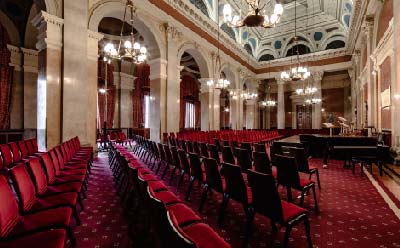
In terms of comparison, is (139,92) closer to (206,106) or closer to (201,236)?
(206,106)

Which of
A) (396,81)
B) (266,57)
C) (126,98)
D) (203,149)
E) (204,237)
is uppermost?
(266,57)

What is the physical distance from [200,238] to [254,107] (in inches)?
779

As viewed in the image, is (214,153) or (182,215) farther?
(214,153)

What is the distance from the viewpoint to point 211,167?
320 centimetres

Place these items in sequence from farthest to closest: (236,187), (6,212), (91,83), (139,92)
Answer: (139,92), (91,83), (236,187), (6,212)

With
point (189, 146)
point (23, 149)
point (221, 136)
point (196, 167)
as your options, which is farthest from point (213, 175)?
point (221, 136)

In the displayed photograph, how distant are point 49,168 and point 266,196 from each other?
2722 mm

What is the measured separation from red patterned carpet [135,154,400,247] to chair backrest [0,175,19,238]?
1.92 meters

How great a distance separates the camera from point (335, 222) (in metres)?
2.94

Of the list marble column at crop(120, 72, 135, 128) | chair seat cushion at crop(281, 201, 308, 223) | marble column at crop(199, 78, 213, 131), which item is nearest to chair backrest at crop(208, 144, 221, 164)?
chair seat cushion at crop(281, 201, 308, 223)

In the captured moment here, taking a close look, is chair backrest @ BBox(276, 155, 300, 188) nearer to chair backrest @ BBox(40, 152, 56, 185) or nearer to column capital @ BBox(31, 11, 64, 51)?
chair backrest @ BBox(40, 152, 56, 185)

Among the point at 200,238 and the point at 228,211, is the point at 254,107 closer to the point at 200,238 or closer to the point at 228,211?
the point at 228,211

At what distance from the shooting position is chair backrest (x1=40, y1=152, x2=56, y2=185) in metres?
2.97

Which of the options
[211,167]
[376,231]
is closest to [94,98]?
[211,167]
